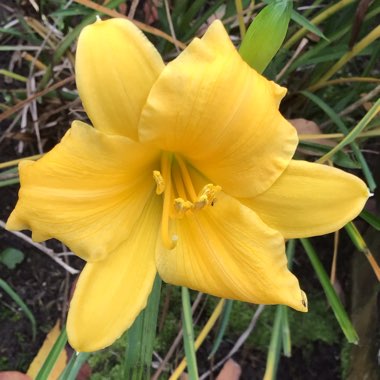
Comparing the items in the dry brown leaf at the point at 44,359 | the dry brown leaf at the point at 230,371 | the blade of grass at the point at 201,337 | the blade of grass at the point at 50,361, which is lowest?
the dry brown leaf at the point at 230,371

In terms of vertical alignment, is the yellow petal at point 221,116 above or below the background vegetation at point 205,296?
above

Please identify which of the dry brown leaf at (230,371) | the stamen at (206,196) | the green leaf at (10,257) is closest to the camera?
the stamen at (206,196)

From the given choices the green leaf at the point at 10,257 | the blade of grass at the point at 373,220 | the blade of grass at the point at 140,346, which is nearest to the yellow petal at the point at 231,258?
the blade of grass at the point at 140,346

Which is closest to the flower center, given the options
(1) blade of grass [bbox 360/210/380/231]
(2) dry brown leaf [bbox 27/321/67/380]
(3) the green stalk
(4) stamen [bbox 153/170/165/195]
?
(4) stamen [bbox 153/170/165/195]

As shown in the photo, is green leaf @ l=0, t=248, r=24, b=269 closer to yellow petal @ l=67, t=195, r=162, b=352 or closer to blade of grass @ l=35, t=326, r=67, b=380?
blade of grass @ l=35, t=326, r=67, b=380

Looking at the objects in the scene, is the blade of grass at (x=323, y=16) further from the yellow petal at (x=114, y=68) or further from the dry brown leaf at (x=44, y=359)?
the dry brown leaf at (x=44, y=359)

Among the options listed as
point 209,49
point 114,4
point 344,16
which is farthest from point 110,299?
point 344,16

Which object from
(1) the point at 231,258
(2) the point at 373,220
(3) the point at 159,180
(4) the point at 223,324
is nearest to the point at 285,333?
(4) the point at 223,324

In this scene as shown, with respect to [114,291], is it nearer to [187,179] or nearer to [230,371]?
[187,179]
